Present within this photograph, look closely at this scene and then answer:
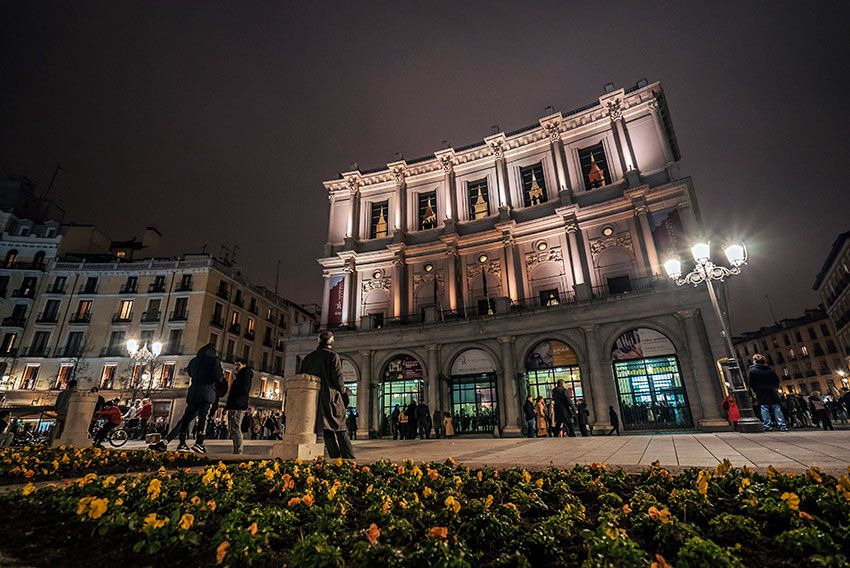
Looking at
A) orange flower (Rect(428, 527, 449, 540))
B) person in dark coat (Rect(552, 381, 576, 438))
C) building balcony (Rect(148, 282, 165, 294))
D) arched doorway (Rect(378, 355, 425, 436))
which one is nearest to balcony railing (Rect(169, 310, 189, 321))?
building balcony (Rect(148, 282, 165, 294))

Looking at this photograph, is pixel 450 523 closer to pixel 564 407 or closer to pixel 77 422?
pixel 77 422

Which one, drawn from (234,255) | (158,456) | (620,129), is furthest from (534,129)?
(234,255)

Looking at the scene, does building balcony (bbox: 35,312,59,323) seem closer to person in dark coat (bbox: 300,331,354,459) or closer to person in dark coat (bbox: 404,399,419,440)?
person in dark coat (bbox: 404,399,419,440)

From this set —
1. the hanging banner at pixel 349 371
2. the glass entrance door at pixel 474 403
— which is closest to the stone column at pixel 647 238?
the glass entrance door at pixel 474 403

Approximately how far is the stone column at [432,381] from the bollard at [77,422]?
16.1 m

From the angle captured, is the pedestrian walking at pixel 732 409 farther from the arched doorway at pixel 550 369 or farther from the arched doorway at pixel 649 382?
the arched doorway at pixel 550 369

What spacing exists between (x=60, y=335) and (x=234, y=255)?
17.3 meters

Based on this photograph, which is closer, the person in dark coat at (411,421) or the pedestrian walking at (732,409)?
the pedestrian walking at (732,409)

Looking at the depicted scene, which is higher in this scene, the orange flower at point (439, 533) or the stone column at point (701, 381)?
the stone column at point (701, 381)

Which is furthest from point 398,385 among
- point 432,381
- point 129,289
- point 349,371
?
point 129,289

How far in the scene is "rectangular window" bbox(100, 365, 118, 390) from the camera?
1399 inches

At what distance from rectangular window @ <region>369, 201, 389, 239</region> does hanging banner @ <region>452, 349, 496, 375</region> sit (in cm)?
1228

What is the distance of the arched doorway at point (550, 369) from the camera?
68.8 ft

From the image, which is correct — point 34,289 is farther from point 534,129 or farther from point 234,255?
point 534,129
